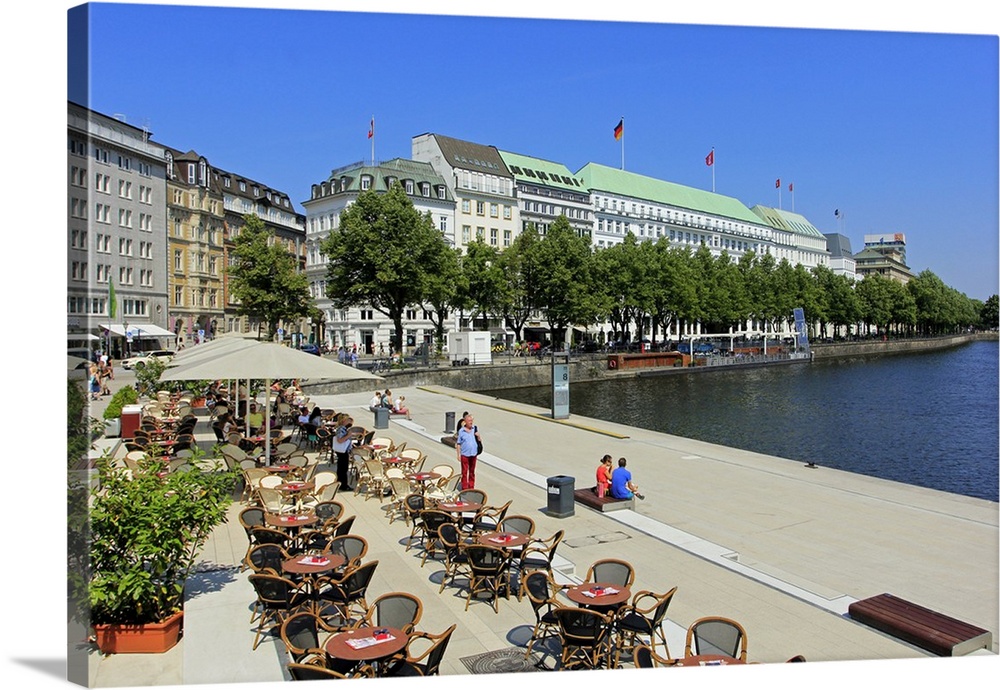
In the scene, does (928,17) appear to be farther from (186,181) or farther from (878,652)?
(186,181)

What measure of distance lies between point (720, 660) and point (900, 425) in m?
34.7

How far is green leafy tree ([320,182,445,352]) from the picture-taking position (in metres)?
52.5

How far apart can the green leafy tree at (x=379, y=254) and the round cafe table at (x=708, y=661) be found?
4633 centimetres

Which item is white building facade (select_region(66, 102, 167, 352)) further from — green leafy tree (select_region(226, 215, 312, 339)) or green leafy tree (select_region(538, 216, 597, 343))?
green leafy tree (select_region(538, 216, 597, 343))

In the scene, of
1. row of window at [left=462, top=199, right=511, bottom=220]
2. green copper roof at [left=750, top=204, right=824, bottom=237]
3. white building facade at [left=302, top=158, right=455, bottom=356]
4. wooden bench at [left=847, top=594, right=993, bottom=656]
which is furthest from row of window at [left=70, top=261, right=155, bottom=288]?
green copper roof at [left=750, top=204, right=824, bottom=237]

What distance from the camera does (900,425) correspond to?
1442 inches

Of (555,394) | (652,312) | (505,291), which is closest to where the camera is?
(555,394)

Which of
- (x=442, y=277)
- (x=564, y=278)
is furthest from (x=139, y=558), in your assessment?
(x=564, y=278)

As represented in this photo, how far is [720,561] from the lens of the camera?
36.6ft

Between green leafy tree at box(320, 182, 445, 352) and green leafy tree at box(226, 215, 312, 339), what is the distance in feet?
14.8

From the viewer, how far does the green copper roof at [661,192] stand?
10950 cm

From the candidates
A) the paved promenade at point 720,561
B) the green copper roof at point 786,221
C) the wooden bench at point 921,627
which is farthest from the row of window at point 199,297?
the green copper roof at point 786,221

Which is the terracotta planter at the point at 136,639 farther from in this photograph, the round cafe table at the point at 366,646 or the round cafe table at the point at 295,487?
the round cafe table at the point at 295,487

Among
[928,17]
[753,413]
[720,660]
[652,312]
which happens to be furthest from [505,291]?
[720,660]
